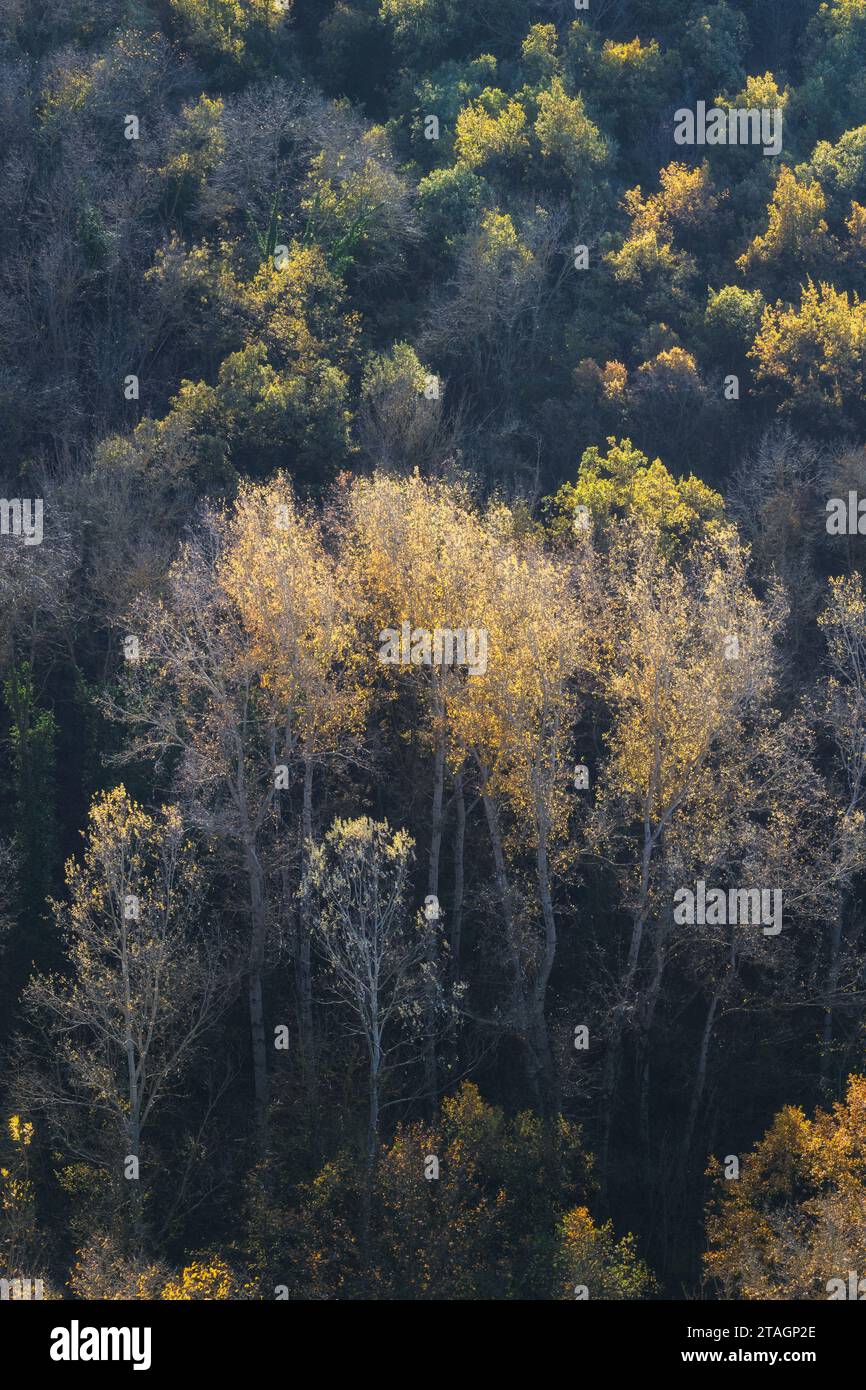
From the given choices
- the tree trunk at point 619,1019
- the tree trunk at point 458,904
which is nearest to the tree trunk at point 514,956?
the tree trunk at point 619,1019

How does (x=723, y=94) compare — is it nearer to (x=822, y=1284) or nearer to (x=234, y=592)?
(x=234, y=592)

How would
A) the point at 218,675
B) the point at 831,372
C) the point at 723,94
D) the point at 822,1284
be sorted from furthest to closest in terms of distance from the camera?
the point at 723,94 < the point at 831,372 < the point at 218,675 < the point at 822,1284

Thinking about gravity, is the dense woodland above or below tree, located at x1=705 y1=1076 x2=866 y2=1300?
above

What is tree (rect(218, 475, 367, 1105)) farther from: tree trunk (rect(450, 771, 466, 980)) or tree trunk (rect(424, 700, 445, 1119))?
tree trunk (rect(450, 771, 466, 980))

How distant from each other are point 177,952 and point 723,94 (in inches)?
1549

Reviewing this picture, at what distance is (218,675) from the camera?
4028cm

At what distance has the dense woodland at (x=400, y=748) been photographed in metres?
39.3

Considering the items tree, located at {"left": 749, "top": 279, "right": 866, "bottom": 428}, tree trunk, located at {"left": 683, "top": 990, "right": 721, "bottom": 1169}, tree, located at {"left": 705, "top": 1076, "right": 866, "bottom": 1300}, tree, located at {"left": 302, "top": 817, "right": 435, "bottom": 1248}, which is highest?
tree, located at {"left": 749, "top": 279, "right": 866, "bottom": 428}

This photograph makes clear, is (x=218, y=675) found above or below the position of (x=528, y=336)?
below

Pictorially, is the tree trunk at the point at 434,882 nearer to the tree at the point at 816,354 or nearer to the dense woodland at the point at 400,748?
the dense woodland at the point at 400,748

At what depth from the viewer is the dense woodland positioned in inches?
1549

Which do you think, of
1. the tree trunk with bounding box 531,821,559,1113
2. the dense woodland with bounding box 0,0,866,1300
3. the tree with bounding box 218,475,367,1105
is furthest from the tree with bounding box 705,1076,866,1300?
the tree with bounding box 218,475,367,1105

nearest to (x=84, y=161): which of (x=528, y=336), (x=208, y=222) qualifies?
(x=208, y=222)

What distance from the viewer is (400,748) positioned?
46156 millimetres
